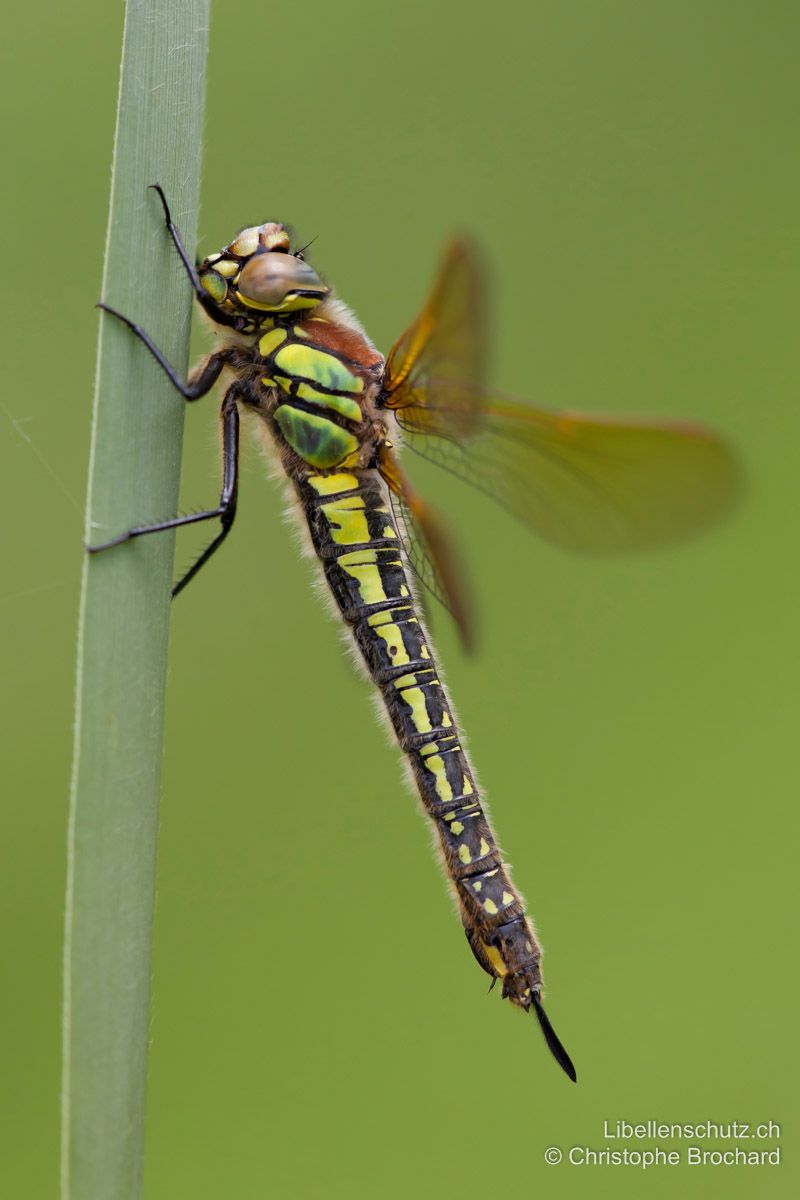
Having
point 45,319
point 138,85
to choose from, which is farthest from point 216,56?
point 138,85

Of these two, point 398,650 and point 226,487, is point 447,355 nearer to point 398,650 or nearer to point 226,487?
point 226,487

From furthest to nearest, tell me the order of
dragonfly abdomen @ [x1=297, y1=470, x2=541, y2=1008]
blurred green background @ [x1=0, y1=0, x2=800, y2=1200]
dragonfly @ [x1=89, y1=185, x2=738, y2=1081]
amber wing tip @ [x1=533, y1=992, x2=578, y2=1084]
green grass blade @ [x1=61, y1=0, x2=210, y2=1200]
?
blurred green background @ [x1=0, y1=0, x2=800, y2=1200]
dragonfly abdomen @ [x1=297, y1=470, x2=541, y2=1008]
dragonfly @ [x1=89, y1=185, x2=738, y2=1081]
amber wing tip @ [x1=533, y1=992, x2=578, y2=1084]
green grass blade @ [x1=61, y1=0, x2=210, y2=1200]

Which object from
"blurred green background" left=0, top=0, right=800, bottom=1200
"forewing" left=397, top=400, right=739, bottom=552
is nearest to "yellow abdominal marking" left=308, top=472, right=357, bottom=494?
"forewing" left=397, top=400, right=739, bottom=552

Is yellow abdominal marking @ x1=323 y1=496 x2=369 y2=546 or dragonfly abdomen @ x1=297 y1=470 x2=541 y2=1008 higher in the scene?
yellow abdominal marking @ x1=323 y1=496 x2=369 y2=546

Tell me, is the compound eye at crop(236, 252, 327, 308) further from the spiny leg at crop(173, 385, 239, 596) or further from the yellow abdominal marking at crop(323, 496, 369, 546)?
the yellow abdominal marking at crop(323, 496, 369, 546)

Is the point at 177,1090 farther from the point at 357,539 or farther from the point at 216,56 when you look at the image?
the point at 216,56

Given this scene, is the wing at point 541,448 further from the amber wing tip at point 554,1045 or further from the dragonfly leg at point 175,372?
the amber wing tip at point 554,1045

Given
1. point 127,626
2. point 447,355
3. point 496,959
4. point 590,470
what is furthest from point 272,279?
point 496,959

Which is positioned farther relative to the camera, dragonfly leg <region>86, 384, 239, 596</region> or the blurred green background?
the blurred green background
